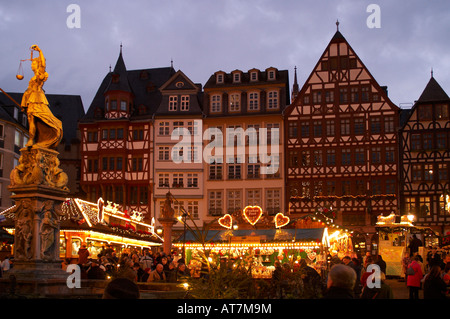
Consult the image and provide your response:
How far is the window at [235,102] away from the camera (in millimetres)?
44562

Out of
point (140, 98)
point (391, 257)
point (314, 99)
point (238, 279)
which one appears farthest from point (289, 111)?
point (238, 279)

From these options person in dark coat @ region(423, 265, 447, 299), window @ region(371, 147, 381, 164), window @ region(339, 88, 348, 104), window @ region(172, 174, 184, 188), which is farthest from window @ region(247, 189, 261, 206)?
person in dark coat @ region(423, 265, 447, 299)

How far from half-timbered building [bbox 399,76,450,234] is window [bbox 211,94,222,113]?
13.3 metres

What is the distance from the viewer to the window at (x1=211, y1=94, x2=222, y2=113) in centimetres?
4478

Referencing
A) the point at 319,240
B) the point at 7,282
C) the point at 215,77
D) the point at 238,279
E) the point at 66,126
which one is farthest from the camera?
the point at 66,126

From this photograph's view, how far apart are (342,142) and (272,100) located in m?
6.20

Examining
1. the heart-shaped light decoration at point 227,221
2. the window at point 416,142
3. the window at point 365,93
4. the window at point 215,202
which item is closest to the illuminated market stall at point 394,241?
the heart-shaped light decoration at point 227,221

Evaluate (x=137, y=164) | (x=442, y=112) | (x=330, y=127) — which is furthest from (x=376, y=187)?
(x=137, y=164)

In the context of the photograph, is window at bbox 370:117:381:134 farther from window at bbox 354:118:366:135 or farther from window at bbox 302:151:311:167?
window at bbox 302:151:311:167

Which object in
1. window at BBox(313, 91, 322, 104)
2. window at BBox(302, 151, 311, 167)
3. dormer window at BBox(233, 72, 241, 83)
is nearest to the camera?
window at BBox(313, 91, 322, 104)

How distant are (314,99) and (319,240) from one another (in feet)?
72.2

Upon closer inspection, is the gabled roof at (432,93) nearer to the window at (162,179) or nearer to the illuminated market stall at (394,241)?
the illuminated market stall at (394,241)

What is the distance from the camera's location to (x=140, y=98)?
4741 centimetres

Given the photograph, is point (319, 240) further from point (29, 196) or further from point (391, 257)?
point (29, 196)
